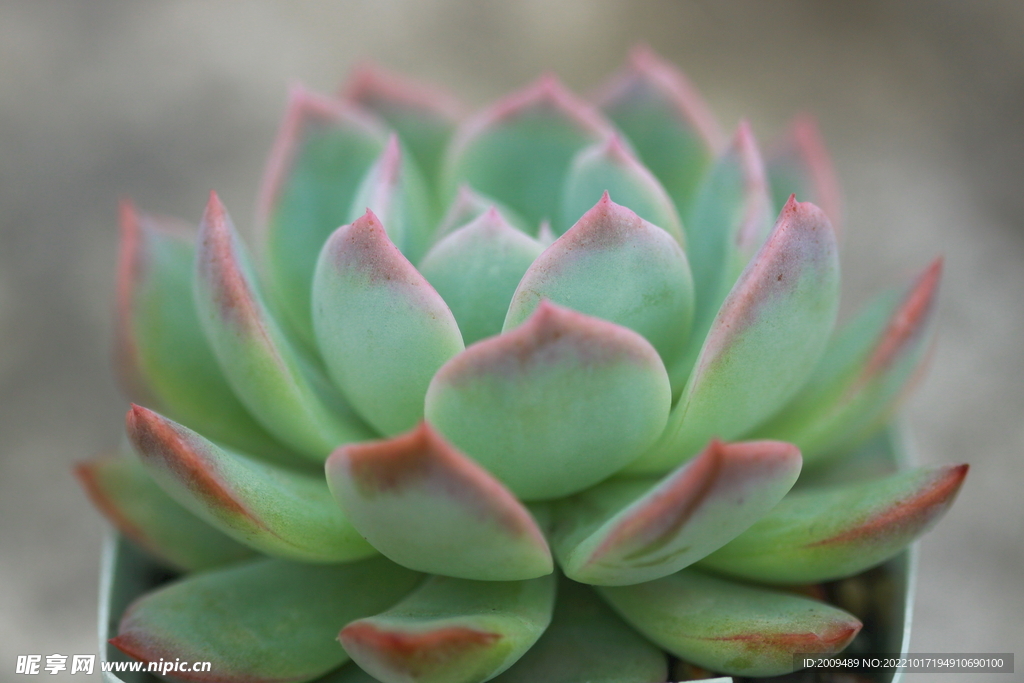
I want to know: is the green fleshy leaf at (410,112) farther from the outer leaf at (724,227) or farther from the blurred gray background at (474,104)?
the blurred gray background at (474,104)

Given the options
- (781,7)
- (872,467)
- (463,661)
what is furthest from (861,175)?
(463,661)

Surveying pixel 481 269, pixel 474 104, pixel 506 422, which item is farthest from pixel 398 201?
pixel 474 104

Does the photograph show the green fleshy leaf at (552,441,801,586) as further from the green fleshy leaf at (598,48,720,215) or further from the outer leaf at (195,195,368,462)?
the green fleshy leaf at (598,48,720,215)

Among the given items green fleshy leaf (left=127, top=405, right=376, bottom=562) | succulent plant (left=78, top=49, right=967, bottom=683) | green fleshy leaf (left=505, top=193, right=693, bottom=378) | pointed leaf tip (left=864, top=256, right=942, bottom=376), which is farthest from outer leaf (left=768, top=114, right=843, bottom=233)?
green fleshy leaf (left=127, top=405, right=376, bottom=562)

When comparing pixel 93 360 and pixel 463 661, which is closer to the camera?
pixel 463 661

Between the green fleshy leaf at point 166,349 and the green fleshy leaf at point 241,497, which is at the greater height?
the green fleshy leaf at point 166,349

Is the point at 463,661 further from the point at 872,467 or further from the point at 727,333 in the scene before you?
the point at 872,467

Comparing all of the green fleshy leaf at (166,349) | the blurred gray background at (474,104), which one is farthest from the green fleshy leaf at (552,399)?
the blurred gray background at (474,104)
